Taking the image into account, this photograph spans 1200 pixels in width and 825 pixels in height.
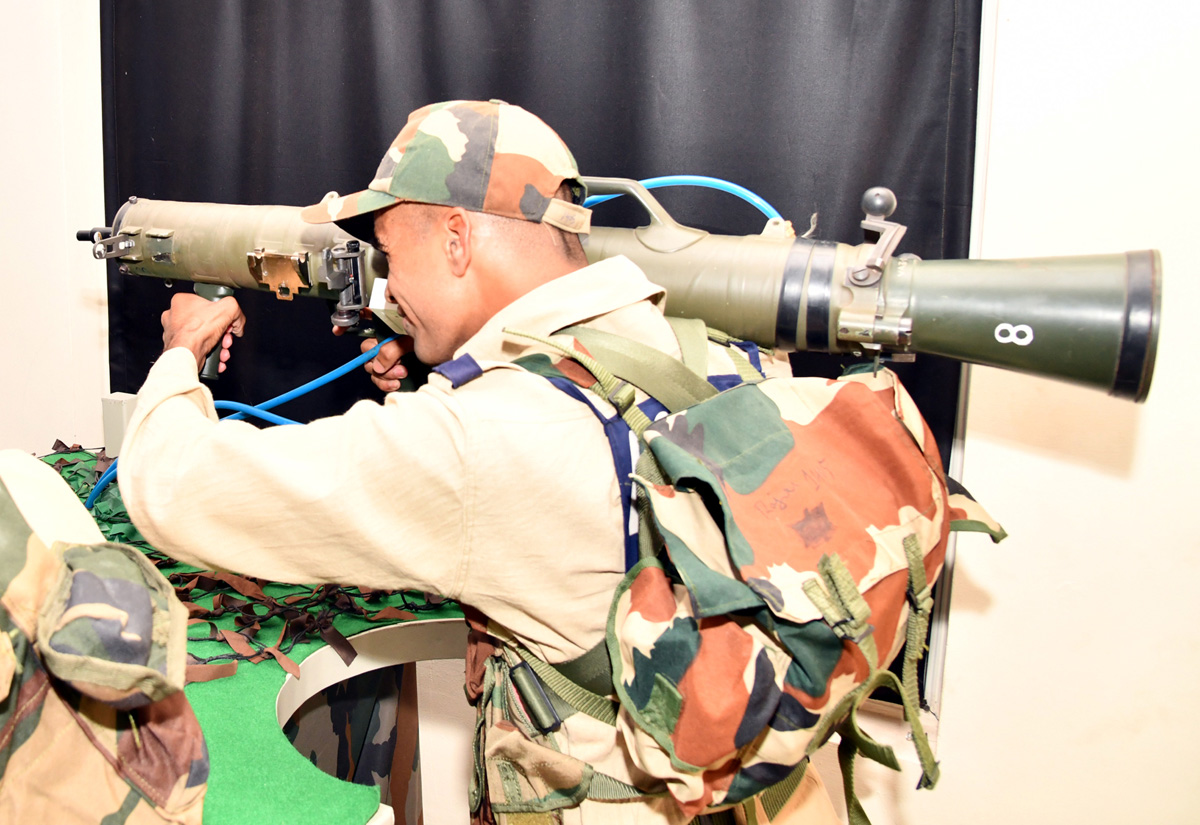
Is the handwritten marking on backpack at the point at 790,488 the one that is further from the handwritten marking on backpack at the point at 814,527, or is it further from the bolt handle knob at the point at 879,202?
the bolt handle knob at the point at 879,202

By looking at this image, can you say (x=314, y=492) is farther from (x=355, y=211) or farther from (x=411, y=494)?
(x=355, y=211)

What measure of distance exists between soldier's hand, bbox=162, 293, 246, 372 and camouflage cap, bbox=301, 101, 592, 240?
0.24m

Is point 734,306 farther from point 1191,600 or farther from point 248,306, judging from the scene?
point 248,306

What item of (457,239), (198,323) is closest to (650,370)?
(457,239)

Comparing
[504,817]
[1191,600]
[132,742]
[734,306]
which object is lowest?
[504,817]

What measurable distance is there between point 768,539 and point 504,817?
1.44 ft

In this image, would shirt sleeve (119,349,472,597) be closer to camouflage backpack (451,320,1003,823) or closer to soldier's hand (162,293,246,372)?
camouflage backpack (451,320,1003,823)

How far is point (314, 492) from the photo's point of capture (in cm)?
71

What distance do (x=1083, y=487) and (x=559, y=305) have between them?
2.86 ft

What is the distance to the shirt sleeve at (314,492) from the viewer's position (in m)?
0.72

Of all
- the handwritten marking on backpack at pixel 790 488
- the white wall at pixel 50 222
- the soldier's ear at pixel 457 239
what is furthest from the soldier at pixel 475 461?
the white wall at pixel 50 222

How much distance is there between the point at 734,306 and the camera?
0.98 m

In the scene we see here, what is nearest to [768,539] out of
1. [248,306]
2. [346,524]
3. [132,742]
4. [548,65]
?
[346,524]

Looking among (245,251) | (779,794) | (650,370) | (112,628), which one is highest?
(245,251)
